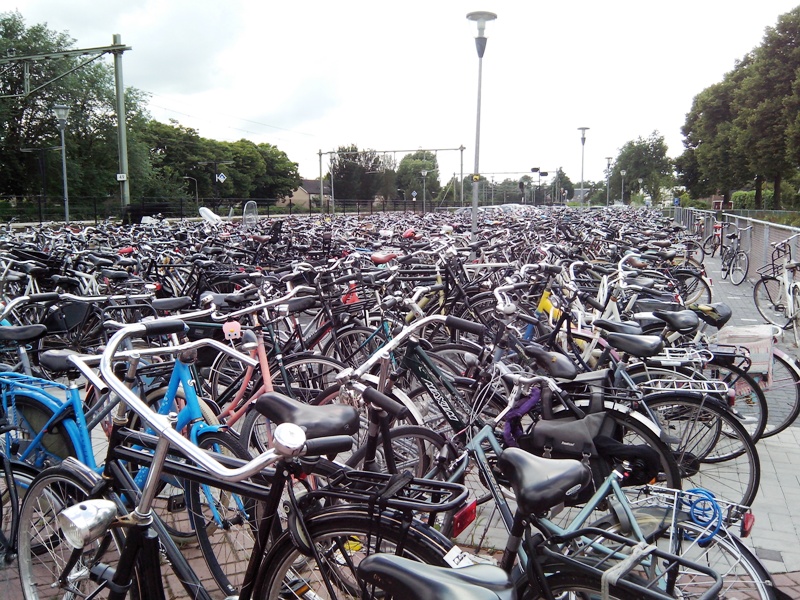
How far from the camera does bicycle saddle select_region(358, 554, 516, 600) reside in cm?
121

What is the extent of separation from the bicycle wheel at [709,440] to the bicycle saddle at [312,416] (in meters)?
1.98

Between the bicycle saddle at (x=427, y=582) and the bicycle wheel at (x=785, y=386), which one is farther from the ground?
the bicycle saddle at (x=427, y=582)

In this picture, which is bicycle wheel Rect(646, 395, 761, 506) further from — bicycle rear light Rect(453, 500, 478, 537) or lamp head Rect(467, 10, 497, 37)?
lamp head Rect(467, 10, 497, 37)

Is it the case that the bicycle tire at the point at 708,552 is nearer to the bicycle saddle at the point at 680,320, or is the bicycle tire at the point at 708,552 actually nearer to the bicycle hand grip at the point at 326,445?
the bicycle hand grip at the point at 326,445

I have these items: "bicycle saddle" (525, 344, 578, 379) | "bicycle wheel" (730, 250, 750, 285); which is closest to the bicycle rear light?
"bicycle saddle" (525, 344, 578, 379)

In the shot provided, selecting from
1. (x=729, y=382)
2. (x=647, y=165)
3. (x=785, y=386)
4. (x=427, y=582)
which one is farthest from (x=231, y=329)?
(x=647, y=165)

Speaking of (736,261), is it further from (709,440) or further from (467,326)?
(467,326)

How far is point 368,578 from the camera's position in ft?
4.23

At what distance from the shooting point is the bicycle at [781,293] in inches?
299

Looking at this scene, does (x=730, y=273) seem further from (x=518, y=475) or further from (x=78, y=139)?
(x=78, y=139)

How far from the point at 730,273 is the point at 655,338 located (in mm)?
11834

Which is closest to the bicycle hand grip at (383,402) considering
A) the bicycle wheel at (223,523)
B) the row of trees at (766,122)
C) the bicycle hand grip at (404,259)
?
the bicycle wheel at (223,523)

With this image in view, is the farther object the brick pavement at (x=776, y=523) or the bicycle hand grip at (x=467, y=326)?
the bicycle hand grip at (x=467, y=326)

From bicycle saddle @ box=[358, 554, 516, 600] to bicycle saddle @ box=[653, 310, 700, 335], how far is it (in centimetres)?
295
